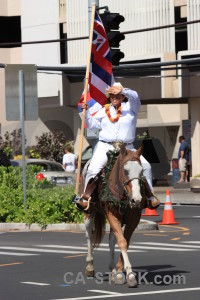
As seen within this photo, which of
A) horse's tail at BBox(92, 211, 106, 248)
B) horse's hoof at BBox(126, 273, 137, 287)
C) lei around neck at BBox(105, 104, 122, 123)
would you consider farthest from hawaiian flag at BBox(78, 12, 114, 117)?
horse's hoof at BBox(126, 273, 137, 287)

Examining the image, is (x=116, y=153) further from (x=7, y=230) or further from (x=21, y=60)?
(x=21, y=60)

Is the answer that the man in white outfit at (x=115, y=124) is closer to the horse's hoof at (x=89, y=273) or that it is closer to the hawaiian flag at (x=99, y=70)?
the horse's hoof at (x=89, y=273)

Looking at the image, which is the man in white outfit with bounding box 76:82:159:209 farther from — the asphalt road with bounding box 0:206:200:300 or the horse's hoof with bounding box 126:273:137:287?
the horse's hoof with bounding box 126:273:137:287

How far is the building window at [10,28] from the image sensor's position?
61.2 meters

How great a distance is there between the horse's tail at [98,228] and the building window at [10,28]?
47657 mm

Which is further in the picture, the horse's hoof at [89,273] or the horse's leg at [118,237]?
the horse's hoof at [89,273]

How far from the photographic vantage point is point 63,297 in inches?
467

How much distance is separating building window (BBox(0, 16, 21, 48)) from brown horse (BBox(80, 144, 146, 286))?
48169 millimetres

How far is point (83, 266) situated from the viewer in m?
15.0

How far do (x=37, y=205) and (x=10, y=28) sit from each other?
40.0 metres

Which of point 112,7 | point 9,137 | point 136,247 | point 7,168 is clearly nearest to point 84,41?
point 112,7

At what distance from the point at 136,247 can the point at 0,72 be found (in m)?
42.1

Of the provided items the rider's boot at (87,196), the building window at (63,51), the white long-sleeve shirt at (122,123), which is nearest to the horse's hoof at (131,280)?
the rider's boot at (87,196)

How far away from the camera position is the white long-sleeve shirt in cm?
1359
